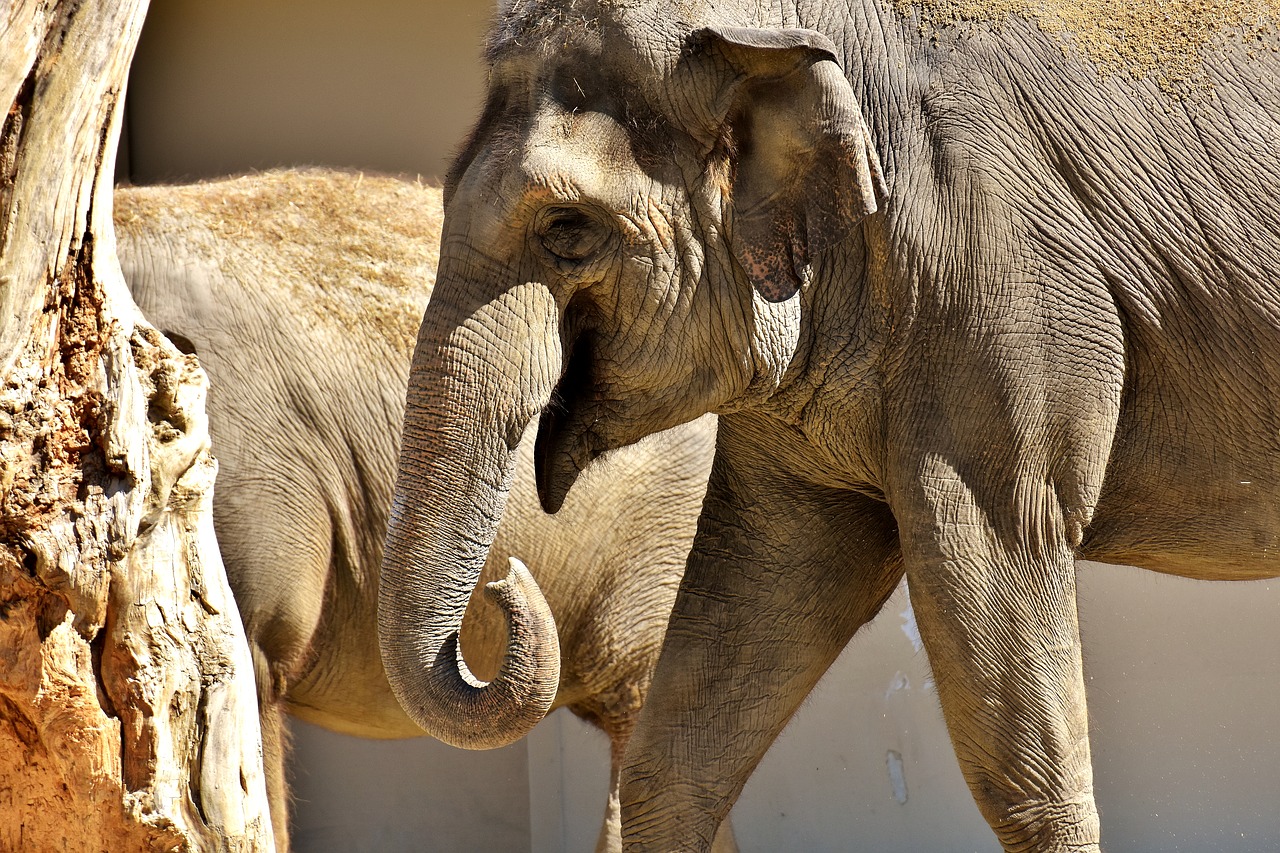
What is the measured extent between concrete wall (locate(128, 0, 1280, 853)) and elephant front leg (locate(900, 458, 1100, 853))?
2267mm

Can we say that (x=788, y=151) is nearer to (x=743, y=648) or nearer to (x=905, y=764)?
(x=743, y=648)

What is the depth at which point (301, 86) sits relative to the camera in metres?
5.35

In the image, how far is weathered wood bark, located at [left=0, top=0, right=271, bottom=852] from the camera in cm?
182

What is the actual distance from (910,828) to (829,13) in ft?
9.94

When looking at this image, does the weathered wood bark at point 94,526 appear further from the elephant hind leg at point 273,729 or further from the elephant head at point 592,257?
the elephant hind leg at point 273,729

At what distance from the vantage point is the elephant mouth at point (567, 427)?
2514 mm

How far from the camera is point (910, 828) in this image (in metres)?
4.89

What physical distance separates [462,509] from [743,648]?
659mm

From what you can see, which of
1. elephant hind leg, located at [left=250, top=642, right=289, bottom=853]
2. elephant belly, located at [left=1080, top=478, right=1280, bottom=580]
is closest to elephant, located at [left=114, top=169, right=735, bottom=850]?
elephant hind leg, located at [left=250, top=642, right=289, bottom=853]

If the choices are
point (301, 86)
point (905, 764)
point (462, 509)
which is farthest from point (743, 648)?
point (301, 86)

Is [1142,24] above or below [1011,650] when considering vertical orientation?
above

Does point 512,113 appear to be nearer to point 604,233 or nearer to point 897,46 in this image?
point 604,233

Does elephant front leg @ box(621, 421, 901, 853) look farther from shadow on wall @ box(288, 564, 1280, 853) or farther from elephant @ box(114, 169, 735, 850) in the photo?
shadow on wall @ box(288, 564, 1280, 853)

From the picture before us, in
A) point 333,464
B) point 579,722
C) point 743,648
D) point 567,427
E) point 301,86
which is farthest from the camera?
point 301,86
